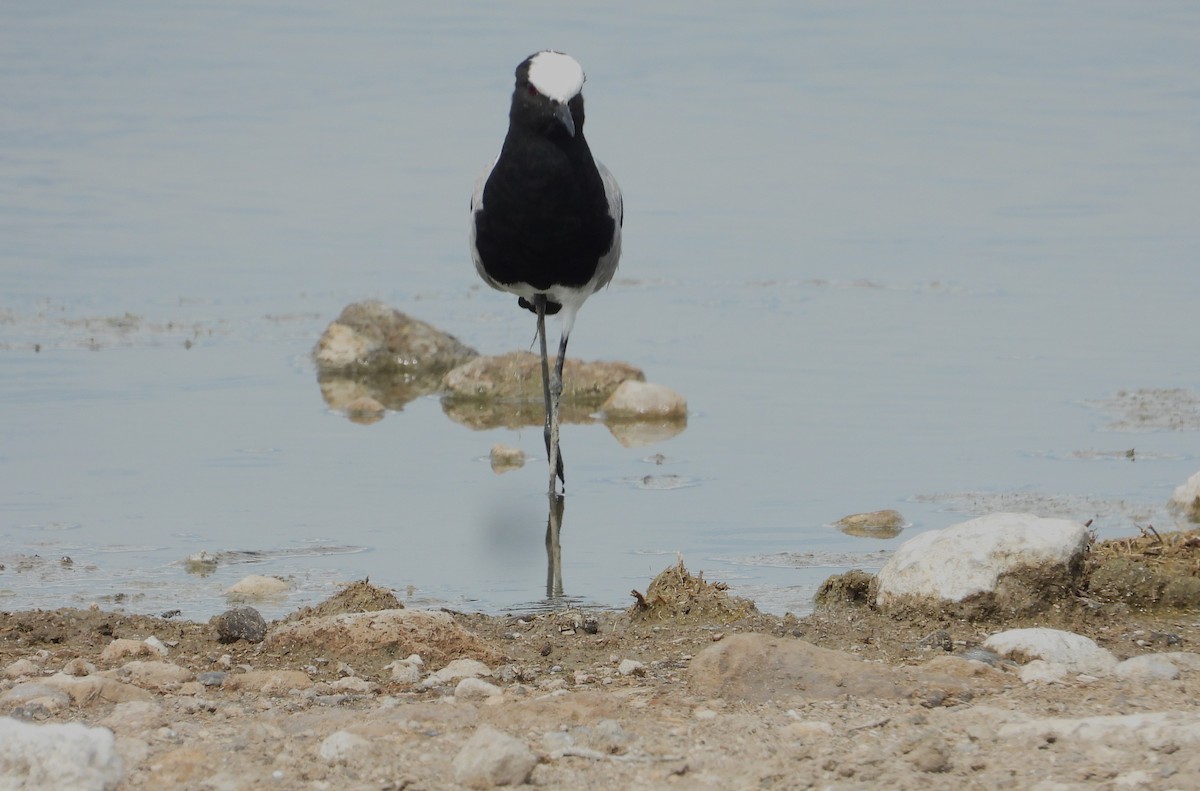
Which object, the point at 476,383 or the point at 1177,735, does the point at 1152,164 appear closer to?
the point at 476,383

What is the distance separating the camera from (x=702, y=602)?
270 inches

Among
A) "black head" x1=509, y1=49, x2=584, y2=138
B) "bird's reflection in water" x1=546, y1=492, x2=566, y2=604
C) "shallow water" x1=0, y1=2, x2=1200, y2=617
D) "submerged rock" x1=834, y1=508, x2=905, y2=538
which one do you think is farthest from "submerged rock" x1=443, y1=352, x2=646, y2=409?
"submerged rock" x1=834, y1=508, x2=905, y2=538

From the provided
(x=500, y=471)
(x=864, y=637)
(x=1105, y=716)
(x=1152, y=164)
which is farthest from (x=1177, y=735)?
(x=1152, y=164)

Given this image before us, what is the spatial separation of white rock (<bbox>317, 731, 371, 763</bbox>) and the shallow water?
2537 millimetres

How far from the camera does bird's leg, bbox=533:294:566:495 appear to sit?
9.57 meters

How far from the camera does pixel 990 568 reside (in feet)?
21.7

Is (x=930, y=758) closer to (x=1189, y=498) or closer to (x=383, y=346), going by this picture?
(x=1189, y=498)

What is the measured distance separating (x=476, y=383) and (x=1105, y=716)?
7238mm

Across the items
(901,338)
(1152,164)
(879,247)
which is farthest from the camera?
(1152,164)

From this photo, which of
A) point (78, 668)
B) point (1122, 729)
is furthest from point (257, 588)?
point (1122, 729)

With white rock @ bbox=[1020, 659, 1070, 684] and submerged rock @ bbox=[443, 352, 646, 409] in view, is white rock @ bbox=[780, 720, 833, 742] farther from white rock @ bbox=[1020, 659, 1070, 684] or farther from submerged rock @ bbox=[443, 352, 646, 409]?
submerged rock @ bbox=[443, 352, 646, 409]

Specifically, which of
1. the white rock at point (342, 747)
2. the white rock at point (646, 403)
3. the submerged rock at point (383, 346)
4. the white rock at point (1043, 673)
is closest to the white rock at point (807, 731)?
the white rock at point (1043, 673)

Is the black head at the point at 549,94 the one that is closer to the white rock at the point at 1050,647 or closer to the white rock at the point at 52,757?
the white rock at the point at 1050,647

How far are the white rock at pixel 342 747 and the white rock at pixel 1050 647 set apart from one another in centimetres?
213
